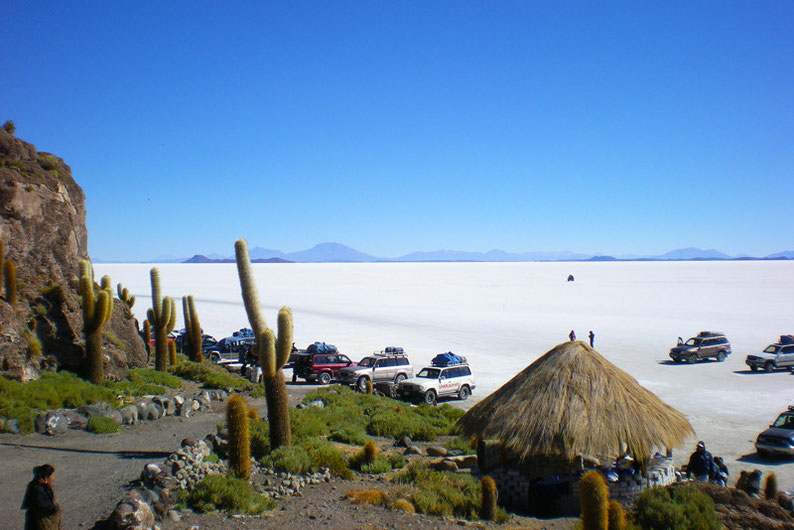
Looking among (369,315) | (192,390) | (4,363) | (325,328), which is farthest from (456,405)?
(369,315)

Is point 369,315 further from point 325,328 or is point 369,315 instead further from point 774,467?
point 774,467

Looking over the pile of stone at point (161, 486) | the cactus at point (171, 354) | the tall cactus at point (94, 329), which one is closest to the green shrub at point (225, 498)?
the pile of stone at point (161, 486)

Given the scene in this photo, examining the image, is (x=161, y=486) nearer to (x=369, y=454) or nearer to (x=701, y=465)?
(x=369, y=454)

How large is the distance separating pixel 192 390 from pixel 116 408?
5.52 metres

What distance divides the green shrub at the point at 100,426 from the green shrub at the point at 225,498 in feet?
23.6

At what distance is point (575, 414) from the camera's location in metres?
11.8

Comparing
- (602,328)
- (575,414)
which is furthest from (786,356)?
(575,414)

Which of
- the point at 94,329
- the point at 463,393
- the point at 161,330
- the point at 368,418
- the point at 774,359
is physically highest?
the point at 94,329

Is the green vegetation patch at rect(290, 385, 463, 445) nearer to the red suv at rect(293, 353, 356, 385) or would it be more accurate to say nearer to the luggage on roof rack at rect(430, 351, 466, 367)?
the red suv at rect(293, 353, 356, 385)

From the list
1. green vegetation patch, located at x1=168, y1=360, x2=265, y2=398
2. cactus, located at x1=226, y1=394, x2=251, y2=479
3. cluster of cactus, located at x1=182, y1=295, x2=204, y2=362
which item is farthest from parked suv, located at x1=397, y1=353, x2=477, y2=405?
cactus, located at x1=226, y1=394, x2=251, y2=479

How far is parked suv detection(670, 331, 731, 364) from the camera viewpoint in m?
32.7

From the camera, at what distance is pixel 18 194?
74.3 feet

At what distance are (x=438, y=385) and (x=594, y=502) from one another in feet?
51.7

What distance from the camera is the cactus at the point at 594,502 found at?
8.74 metres
